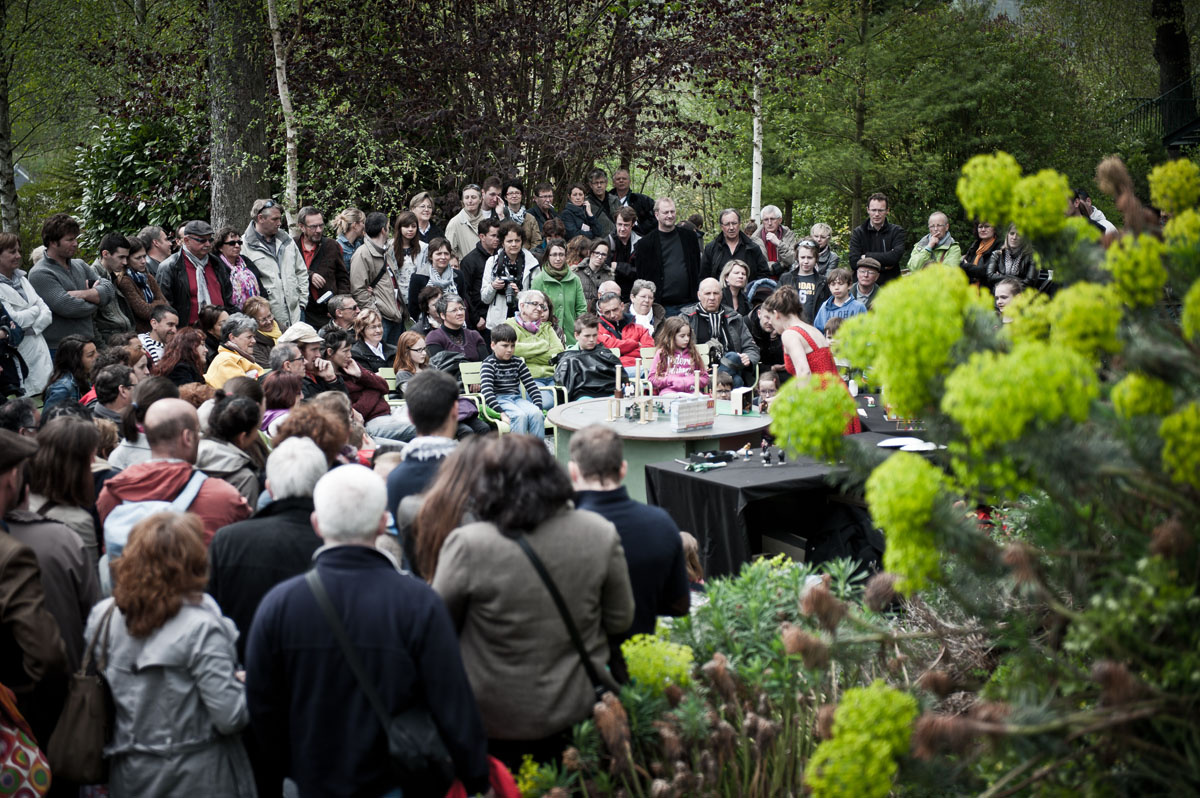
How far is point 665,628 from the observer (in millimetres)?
4004

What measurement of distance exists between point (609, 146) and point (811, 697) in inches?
468

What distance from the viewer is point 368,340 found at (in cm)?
938

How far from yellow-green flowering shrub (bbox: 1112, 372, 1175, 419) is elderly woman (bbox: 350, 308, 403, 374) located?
7.58 meters

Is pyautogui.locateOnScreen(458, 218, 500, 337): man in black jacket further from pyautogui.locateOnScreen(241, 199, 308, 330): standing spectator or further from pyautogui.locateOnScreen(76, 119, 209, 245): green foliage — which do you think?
pyautogui.locateOnScreen(76, 119, 209, 245): green foliage

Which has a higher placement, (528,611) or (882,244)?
(882,244)

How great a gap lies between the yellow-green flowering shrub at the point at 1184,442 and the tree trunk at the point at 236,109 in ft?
39.8

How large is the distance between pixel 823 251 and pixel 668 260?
1814 millimetres

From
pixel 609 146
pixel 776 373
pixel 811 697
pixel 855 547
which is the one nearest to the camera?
pixel 811 697

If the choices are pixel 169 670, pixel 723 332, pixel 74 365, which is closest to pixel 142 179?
pixel 74 365

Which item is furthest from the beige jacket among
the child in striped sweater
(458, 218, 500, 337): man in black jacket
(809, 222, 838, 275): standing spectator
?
(809, 222, 838, 275): standing spectator

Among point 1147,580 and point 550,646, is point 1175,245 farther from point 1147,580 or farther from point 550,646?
point 550,646

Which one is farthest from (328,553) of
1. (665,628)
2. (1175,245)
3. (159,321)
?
(159,321)

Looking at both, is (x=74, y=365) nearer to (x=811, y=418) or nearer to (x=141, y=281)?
(x=141, y=281)

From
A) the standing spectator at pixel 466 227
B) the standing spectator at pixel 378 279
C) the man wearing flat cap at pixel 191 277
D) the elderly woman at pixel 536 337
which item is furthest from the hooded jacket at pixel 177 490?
the standing spectator at pixel 466 227
